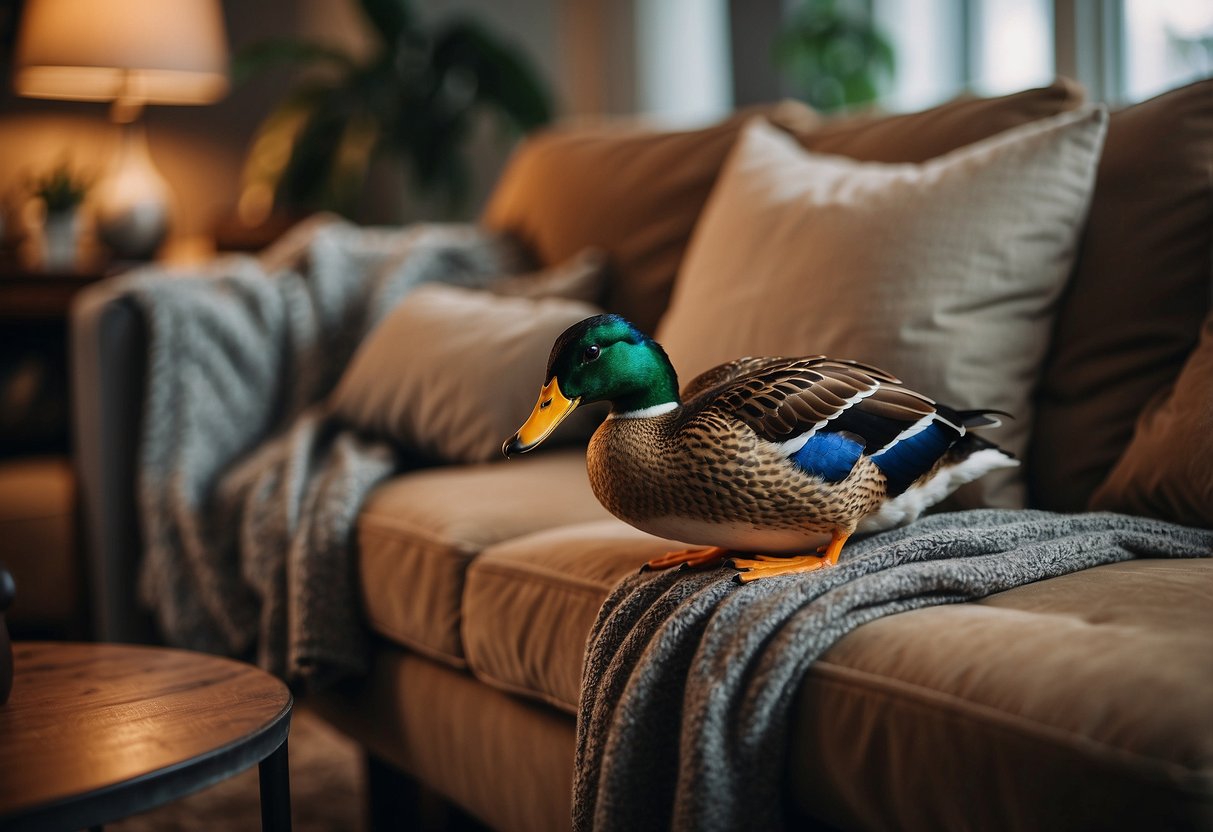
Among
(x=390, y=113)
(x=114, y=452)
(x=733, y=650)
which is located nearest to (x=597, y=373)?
(x=733, y=650)

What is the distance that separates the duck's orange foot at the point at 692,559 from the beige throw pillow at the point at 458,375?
2.25 ft

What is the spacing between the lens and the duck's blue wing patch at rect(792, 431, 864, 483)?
953 mm

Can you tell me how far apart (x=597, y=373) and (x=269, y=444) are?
3.62 feet

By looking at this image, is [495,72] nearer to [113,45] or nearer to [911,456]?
[113,45]

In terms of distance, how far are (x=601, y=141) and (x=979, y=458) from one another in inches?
50.1

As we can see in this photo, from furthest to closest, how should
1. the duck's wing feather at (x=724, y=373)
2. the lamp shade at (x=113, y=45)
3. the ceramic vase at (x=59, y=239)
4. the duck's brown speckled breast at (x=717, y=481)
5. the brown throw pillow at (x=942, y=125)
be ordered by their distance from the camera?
the ceramic vase at (x=59, y=239) < the lamp shade at (x=113, y=45) < the brown throw pillow at (x=942, y=125) < the duck's wing feather at (x=724, y=373) < the duck's brown speckled breast at (x=717, y=481)

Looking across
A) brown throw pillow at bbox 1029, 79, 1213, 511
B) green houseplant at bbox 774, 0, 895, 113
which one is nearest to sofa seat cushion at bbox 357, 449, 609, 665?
brown throw pillow at bbox 1029, 79, 1213, 511

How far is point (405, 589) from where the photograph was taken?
1416 millimetres

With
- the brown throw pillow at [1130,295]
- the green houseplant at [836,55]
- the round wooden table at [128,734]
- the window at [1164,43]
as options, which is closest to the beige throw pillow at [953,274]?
the brown throw pillow at [1130,295]

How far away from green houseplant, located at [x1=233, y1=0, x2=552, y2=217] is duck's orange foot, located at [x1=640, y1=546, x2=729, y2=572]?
2.56 meters

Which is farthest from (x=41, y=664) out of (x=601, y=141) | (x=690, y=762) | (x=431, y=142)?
(x=431, y=142)

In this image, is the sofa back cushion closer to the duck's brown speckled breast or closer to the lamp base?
the duck's brown speckled breast

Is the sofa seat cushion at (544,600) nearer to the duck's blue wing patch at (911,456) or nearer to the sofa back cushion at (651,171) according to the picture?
the duck's blue wing patch at (911,456)

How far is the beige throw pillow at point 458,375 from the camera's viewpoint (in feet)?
5.65
